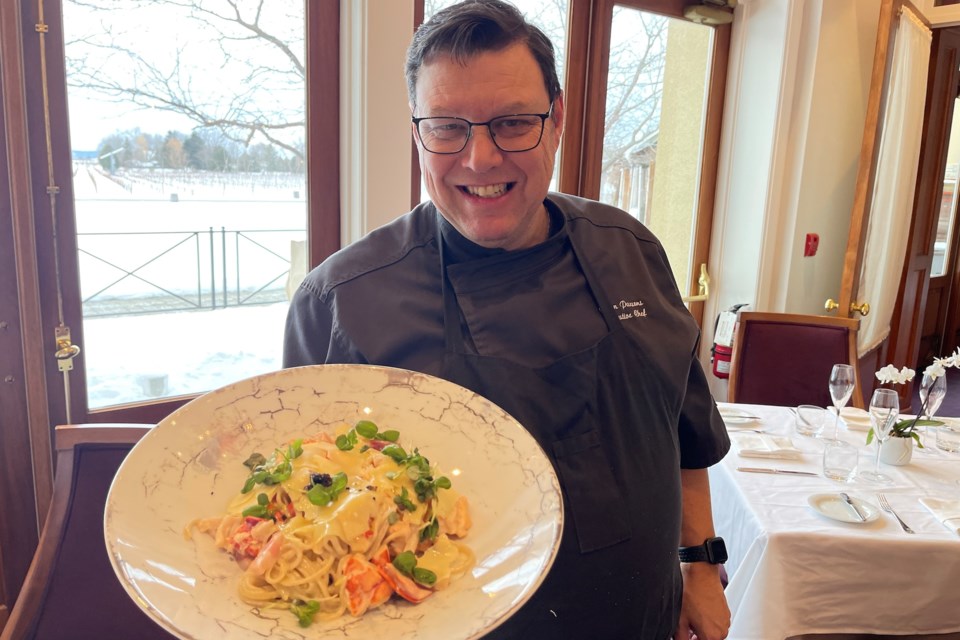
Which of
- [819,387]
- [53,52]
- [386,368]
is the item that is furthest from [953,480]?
[53,52]

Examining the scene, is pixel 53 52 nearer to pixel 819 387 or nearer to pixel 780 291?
pixel 819 387

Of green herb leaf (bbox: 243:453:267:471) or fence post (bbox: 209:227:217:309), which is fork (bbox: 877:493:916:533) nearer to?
green herb leaf (bbox: 243:453:267:471)

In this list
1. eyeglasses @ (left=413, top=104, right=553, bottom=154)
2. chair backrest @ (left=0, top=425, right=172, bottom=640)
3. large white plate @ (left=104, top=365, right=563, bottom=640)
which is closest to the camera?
large white plate @ (left=104, top=365, right=563, bottom=640)

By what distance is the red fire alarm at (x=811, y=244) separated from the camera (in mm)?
3498

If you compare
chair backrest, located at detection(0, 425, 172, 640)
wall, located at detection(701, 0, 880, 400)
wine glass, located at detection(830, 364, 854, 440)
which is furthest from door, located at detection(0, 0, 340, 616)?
wall, located at detection(701, 0, 880, 400)

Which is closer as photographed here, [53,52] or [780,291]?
[53,52]

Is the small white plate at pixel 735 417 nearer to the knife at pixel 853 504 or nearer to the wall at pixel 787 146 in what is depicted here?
the knife at pixel 853 504

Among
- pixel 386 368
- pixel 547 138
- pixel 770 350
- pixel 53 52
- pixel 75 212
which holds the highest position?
pixel 53 52

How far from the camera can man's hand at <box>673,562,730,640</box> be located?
1199mm

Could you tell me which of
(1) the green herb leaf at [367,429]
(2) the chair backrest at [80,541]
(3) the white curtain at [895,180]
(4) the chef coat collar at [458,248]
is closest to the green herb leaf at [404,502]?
(1) the green herb leaf at [367,429]

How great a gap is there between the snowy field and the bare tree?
0.19 m

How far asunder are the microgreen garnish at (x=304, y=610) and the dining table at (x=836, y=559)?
123 centimetres

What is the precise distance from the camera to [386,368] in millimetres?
836

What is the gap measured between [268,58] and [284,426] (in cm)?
172
